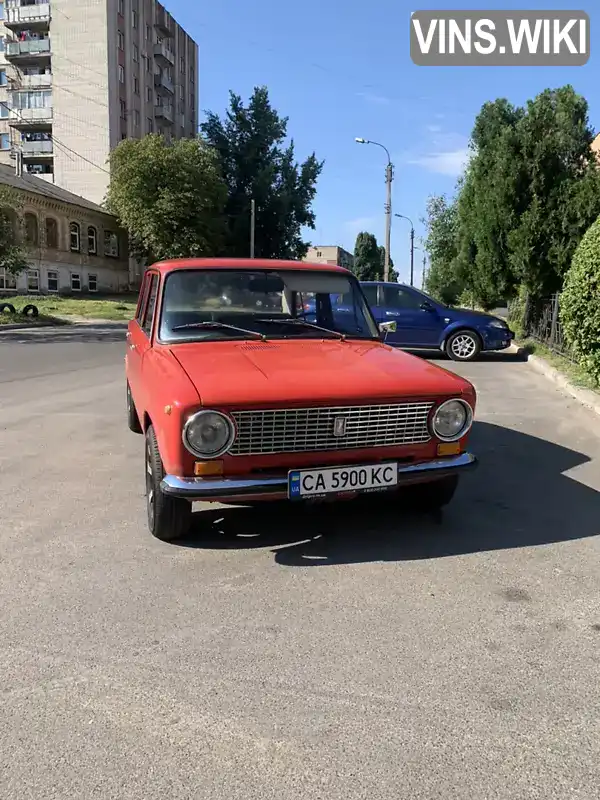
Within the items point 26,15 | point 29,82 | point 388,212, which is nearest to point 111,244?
point 29,82

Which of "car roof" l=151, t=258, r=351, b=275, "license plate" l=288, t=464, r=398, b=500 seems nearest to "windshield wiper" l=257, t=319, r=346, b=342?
"car roof" l=151, t=258, r=351, b=275

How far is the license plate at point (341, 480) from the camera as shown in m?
3.48

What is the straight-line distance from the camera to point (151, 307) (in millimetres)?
5000

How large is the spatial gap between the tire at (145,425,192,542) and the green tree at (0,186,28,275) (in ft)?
68.2

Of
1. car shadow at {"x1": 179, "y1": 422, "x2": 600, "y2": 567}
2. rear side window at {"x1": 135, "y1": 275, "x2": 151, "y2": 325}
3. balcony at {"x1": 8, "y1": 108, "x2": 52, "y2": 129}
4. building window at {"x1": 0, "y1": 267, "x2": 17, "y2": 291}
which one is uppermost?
balcony at {"x1": 8, "y1": 108, "x2": 52, "y2": 129}

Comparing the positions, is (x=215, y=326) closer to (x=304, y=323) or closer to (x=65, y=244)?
(x=304, y=323)

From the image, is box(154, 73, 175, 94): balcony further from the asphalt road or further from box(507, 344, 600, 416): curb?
the asphalt road

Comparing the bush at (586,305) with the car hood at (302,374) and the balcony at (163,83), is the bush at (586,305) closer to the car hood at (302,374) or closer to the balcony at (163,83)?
the car hood at (302,374)

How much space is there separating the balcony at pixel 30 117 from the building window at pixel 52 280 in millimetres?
15237

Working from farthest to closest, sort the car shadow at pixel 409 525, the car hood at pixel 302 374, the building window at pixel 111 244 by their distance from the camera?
the building window at pixel 111 244 < the car shadow at pixel 409 525 < the car hood at pixel 302 374

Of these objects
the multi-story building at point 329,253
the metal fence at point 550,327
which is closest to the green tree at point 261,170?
the metal fence at point 550,327

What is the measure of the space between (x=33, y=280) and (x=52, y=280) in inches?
78.4

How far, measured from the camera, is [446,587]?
133 inches

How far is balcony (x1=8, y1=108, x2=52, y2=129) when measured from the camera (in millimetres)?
49406
